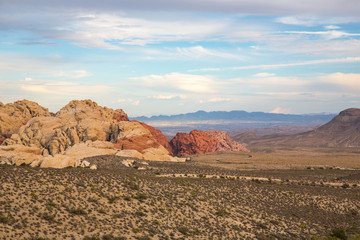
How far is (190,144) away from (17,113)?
5408 centimetres

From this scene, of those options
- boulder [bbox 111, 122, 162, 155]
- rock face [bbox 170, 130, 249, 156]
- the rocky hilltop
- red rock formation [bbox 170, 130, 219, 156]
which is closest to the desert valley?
the rocky hilltop

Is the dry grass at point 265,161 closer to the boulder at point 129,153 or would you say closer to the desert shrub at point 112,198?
the boulder at point 129,153

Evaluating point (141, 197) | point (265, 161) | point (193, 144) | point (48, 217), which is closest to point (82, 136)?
point (141, 197)

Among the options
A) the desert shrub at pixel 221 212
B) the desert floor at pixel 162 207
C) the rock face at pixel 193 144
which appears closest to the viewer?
the desert floor at pixel 162 207

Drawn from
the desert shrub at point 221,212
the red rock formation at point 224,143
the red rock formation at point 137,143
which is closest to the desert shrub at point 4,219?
the desert shrub at point 221,212

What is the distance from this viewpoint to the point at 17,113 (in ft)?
298

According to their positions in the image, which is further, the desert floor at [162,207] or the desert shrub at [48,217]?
the desert floor at [162,207]

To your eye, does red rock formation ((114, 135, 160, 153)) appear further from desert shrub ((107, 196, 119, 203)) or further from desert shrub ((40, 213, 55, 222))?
desert shrub ((40, 213, 55, 222))

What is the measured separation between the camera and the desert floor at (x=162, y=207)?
98.1 feet

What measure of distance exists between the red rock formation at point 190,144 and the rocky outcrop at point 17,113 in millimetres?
41619

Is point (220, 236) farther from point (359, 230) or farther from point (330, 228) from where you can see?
point (359, 230)

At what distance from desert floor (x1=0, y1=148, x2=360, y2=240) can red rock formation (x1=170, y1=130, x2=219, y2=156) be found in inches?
2217

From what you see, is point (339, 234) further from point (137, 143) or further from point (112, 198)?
point (137, 143)

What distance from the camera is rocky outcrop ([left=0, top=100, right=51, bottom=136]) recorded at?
85.5m
